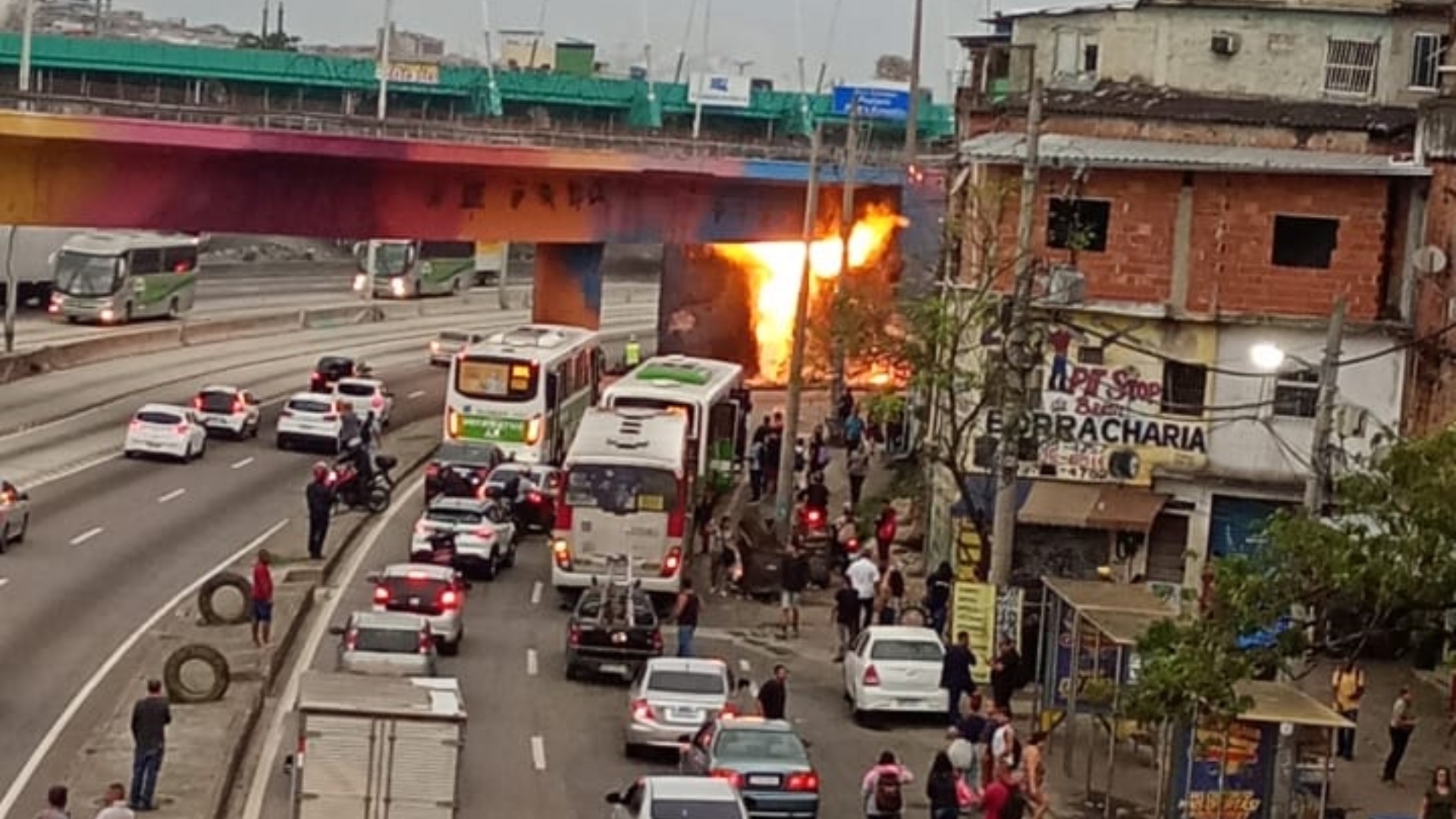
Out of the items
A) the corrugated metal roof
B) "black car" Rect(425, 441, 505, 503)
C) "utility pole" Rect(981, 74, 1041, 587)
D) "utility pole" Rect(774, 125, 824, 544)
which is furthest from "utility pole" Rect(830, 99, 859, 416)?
"utility pole" Rect(981, 74, 1041, 587)

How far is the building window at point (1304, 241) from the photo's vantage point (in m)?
47.4

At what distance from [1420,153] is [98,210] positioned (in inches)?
1075

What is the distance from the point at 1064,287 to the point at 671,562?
814 centimetres

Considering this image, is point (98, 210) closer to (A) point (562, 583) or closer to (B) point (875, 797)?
(A) point (562, 583)

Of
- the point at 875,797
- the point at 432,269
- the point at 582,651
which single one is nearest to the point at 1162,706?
the point at 875,797

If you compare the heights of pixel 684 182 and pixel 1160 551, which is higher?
pixel 684 182

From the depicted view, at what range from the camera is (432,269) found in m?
117

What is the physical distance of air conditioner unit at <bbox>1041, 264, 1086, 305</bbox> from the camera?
48.0 metres

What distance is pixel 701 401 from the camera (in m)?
54.4

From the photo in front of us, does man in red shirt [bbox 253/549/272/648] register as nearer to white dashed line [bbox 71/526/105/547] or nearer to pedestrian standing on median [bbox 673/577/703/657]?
pedestrian standing on median [bbox 673/577/703/657]

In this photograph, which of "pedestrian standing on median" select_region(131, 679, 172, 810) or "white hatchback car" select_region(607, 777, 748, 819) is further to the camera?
"pedestrian standing on median" select_region(131, 679, 172, 810)

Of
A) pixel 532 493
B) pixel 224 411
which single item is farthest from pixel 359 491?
pixel 224 411

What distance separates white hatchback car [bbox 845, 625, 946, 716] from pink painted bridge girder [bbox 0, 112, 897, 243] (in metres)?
24.4

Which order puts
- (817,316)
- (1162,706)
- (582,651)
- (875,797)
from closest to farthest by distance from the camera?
(1162,706) → (875,797) → (582,651) → (817,316)
